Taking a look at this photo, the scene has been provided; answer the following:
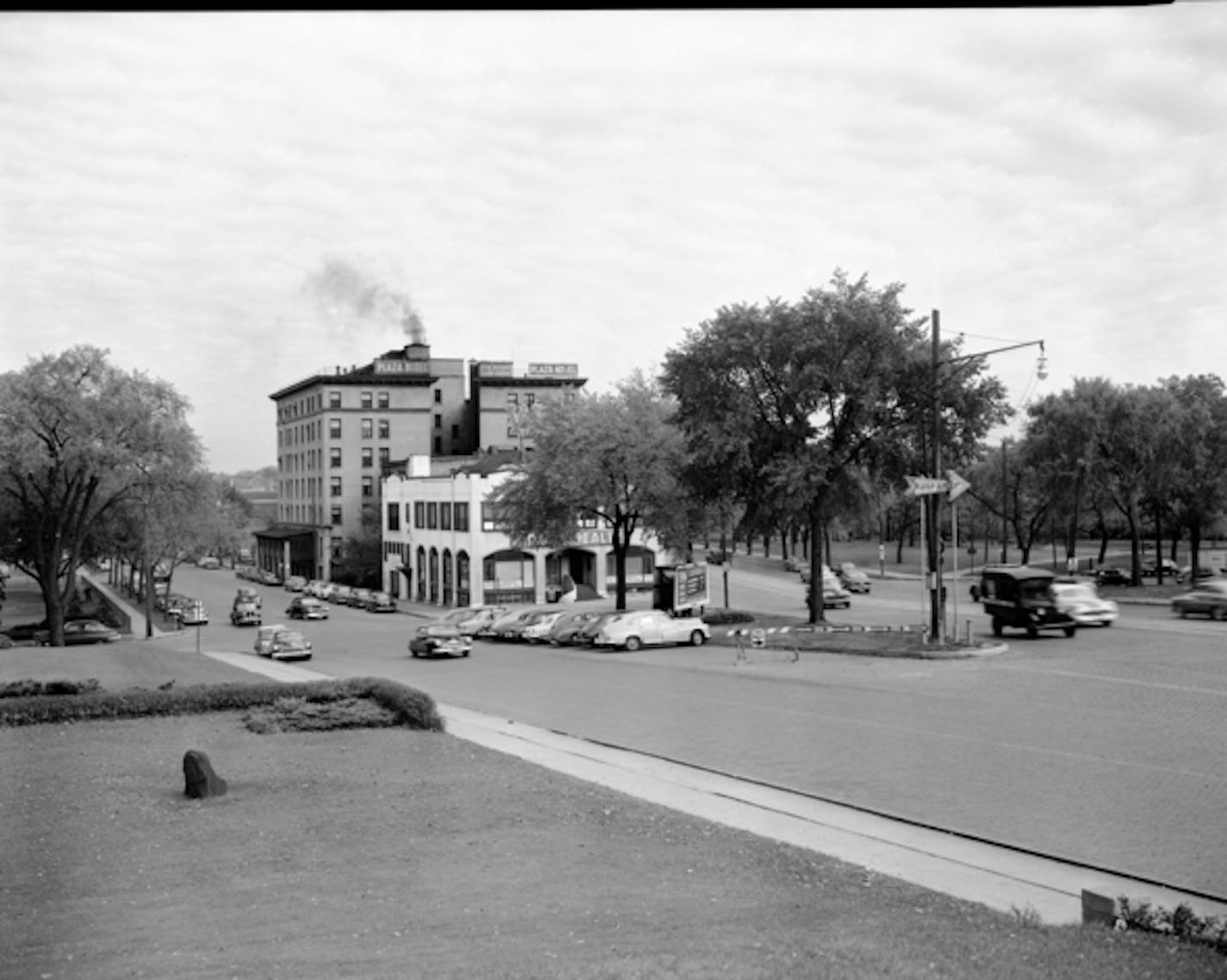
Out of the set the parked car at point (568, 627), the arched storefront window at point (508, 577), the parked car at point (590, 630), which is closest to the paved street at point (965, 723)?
the parked car at point (590, 630)

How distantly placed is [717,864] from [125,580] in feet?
289

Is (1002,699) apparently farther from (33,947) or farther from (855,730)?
(33,947)

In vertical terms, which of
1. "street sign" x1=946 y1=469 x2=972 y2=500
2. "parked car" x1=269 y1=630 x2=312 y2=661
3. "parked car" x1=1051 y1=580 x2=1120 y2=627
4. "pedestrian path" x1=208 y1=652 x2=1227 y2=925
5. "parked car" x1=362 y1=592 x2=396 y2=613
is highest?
"street sign" x1=946 y1=469 x2=972 y2=500

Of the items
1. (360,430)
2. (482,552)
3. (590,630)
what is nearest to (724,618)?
(590,630)

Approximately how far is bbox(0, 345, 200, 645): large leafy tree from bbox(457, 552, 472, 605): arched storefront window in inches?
985

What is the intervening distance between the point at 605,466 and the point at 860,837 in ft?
122

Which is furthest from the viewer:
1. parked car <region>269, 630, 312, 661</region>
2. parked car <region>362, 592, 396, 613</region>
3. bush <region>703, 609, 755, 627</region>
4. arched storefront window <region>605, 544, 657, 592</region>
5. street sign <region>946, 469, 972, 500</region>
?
arched storefront window <region>605, 544, 657, 592</region>

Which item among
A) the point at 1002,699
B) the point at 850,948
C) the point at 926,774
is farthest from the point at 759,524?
the point at 850,948

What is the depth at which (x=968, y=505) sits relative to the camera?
9500 cm

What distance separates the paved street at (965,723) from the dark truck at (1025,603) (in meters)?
0.83

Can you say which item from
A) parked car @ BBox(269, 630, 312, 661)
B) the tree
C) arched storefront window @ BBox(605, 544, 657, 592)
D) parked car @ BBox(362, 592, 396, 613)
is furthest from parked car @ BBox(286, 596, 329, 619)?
parked car @ BBox(269, 630, 312, 661)

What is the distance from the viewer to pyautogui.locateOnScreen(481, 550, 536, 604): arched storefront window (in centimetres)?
7162

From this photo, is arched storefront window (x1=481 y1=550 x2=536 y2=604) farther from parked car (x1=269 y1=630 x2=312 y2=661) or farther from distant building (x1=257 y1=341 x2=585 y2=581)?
parked car (x1=269 y1=630 x2=312 y2=661)

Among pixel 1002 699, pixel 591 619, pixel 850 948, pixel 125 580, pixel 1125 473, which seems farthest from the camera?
pixel 125 580
